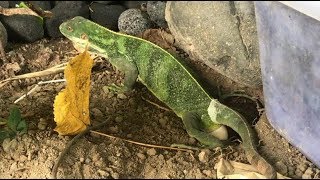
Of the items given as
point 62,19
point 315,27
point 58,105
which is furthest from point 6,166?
point 62,19

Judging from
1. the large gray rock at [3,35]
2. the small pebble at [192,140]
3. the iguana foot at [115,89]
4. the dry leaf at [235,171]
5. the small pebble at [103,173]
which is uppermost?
the dry leaf at [235,171]

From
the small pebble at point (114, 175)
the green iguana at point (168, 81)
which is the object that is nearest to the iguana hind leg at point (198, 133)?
the green iguana at point (168, 81)

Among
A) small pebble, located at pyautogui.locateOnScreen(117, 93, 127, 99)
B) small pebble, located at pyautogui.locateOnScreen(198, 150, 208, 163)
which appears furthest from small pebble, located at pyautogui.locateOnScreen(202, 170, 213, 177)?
small pebble, located at pyautogui.locateOnScreen(117, 93, 127, 99)

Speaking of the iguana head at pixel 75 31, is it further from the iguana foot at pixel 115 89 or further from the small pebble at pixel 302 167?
the small pebble at pixel 302 167

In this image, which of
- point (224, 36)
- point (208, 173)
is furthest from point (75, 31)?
point (208, 173)

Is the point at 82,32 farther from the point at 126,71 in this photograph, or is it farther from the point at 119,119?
the point at 119,119

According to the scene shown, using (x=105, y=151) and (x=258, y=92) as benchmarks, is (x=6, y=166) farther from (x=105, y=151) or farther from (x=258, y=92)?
(x=258, y=92)
